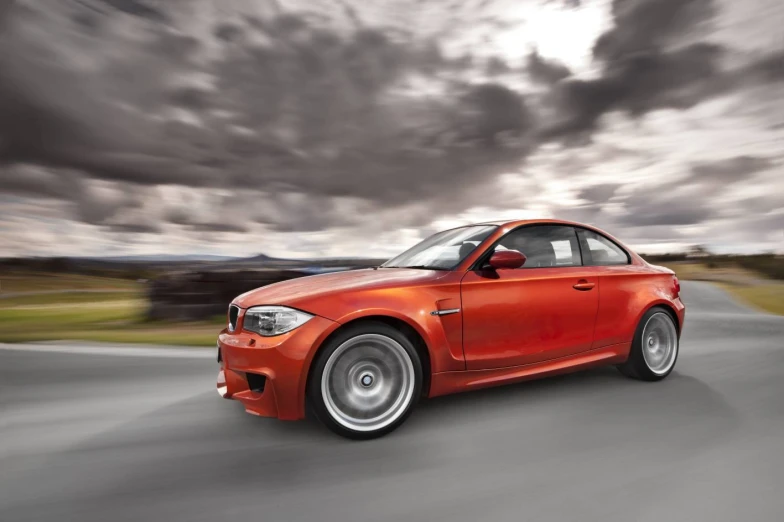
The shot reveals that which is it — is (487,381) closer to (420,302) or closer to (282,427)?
(420,302)

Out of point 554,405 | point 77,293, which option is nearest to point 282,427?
point 554,405

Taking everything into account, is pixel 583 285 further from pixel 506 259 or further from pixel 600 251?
pixel 506 259

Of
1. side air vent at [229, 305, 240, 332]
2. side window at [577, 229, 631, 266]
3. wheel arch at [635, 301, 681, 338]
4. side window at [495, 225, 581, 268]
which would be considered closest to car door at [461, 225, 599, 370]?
side window at [495, 225, 581, 268]

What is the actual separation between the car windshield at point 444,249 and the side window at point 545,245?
0.21 metres

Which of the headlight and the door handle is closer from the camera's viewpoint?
the headlight

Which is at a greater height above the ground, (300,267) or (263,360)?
(300,267)

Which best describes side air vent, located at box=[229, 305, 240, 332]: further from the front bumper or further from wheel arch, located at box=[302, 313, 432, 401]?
wheel arch, located at box=[302, 313, 432, 401]

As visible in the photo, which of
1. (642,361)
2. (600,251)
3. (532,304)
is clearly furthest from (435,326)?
(642,361)

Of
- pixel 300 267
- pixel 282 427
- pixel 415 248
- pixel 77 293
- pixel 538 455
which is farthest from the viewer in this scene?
pixel 77 293

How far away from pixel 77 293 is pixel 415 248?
1535cm

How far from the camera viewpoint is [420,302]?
3.73m

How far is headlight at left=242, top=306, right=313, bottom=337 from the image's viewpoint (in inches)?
136

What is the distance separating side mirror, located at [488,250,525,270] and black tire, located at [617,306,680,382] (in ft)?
5.55

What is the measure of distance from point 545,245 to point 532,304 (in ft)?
2.27
